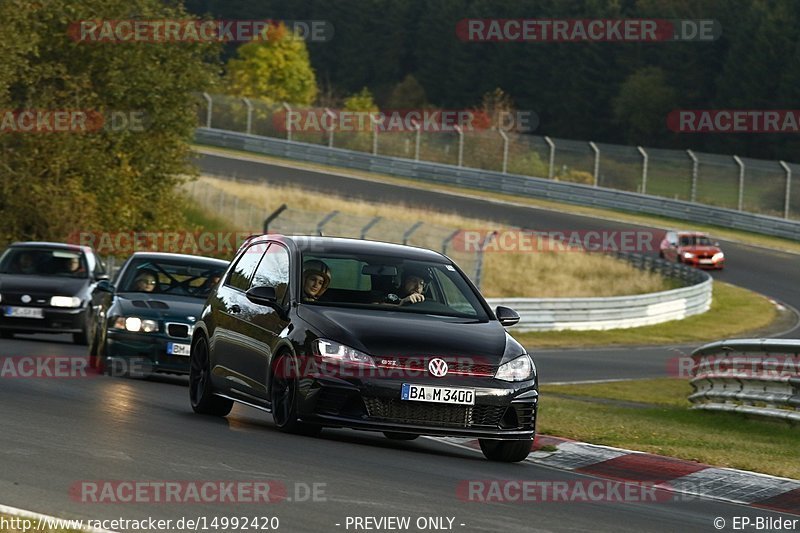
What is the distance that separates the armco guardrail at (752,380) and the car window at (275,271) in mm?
6094

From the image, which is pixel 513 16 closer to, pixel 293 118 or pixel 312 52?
pixel 312 52

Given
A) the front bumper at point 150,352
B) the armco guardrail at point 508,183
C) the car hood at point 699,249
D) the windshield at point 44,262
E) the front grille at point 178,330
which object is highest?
the front grille at point 178,330

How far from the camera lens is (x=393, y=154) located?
64.8 m

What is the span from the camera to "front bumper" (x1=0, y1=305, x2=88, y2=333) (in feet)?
73.4

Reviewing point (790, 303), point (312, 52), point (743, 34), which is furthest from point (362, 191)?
point (312, 52)

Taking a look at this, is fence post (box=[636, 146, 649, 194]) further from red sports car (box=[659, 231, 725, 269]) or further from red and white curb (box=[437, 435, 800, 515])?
red and white curb (box=[437, 435, 800, 515])

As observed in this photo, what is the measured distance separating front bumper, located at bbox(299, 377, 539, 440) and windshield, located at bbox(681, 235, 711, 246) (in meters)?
38.1

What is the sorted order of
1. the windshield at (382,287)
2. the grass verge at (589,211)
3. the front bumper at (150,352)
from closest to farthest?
the windshield at (382,287) → the front bumper at (150,352) → the grass verge at (589,211)

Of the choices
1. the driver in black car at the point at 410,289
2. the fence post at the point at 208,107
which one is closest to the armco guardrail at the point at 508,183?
the fence post at the point at 208,107

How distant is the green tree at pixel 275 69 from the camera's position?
96.9 m

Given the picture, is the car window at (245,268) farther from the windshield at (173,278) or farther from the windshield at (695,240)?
the windshield at (695,240)

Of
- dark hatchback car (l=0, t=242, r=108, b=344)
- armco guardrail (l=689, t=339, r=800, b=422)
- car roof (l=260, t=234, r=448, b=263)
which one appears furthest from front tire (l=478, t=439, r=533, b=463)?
dark hatchback car (l=0, t=242, r=108, b=344)

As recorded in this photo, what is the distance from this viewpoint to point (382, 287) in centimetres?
1194

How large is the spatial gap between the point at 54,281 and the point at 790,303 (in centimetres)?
2499
